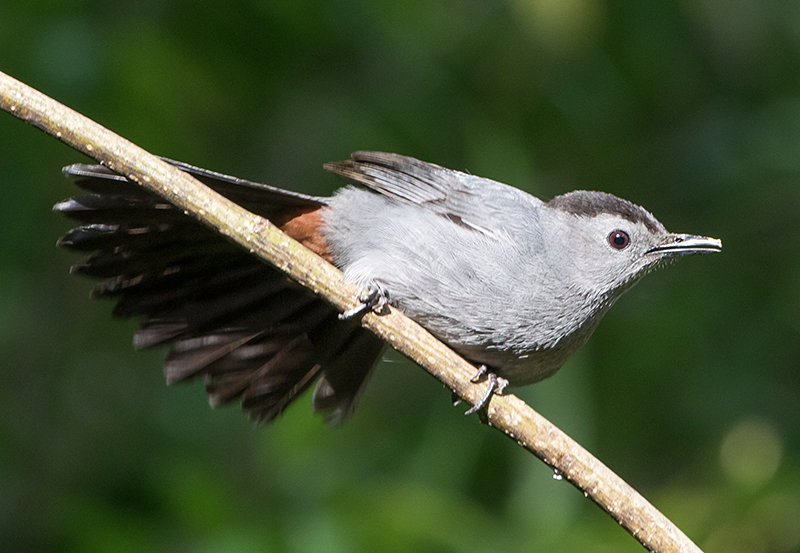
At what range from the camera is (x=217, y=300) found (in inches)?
137

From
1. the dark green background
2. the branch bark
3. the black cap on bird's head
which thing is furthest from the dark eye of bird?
the dark green background

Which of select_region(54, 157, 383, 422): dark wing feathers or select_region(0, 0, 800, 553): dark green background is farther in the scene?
select_region(0, 0, 800, 553): dark green background

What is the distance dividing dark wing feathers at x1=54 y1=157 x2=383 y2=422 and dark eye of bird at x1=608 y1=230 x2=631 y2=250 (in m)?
1.06

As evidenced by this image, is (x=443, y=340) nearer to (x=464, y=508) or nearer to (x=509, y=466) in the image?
(x=464, y=508)

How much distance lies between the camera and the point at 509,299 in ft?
10.1

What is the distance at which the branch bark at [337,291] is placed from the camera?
2477 millimetres

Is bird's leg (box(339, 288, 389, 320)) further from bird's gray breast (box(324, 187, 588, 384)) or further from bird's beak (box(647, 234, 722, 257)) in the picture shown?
bird's beak (box(647, 234, 722, 257))

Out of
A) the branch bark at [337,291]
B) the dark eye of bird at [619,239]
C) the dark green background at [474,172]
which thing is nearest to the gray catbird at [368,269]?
the dark eye of bird at [619,239]

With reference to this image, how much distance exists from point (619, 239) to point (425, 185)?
78 cm

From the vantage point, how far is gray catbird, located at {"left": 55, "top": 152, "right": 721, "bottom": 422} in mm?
3098

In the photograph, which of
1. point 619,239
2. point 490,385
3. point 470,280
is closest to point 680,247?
point 619,239

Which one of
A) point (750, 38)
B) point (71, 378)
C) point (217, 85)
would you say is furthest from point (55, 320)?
point (750, 38)

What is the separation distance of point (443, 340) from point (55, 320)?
2745 millimetres

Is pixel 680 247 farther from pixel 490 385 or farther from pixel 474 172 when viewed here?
pixel 474 172
